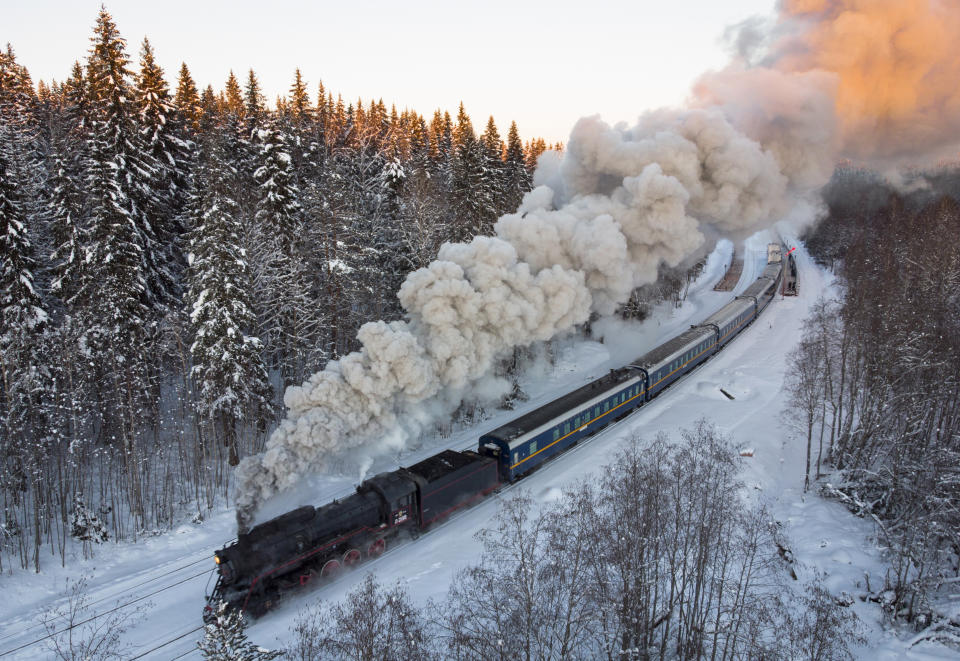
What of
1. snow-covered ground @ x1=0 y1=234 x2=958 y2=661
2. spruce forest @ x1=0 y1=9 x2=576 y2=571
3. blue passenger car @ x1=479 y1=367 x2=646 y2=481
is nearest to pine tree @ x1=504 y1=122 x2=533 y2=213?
spruce forest @ x1=0 y1=9 x2=576 y2=571

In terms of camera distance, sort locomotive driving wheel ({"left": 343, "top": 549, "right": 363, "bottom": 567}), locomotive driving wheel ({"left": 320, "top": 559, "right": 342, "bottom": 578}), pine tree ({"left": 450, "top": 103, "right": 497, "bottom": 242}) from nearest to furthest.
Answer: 1. locomotive driving wheel ({"left": 320, "top": 559, "right": 342, "bottom": 578})
2. locomotive driving wheel ({"left": 343, "top": 549, "right": 363, "bottom": 567})
3. pine tree ({"left": 450, "top": 103, "right": 497, "bottom": 242})

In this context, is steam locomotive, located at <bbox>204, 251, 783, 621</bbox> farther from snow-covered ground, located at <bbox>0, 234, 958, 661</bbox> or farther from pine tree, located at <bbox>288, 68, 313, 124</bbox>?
pine tree, located at <bbox>288, 68, 313, 124</bbox>

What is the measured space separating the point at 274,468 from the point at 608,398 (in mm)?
17465

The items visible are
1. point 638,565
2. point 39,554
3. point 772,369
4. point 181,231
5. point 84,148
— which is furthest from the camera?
point 772,369

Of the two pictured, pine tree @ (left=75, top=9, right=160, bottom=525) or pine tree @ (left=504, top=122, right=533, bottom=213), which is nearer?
pine tree @ (left=75, top=9, right=160, bottom=525)

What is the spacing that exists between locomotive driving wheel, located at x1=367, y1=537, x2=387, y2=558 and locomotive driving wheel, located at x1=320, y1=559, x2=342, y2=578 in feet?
4.14

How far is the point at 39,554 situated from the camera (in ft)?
63.6

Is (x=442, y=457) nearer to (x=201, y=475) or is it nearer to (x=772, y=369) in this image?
(x=201, y=475)

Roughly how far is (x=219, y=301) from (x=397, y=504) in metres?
12.4

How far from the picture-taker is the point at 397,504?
1827 cm

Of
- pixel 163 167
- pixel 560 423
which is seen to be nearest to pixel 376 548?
pixel 560 423

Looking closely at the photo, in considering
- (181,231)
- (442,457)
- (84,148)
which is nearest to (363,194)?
(181,231)

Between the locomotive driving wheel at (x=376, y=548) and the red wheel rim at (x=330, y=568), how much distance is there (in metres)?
1.28

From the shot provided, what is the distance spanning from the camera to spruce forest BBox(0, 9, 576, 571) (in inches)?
835
